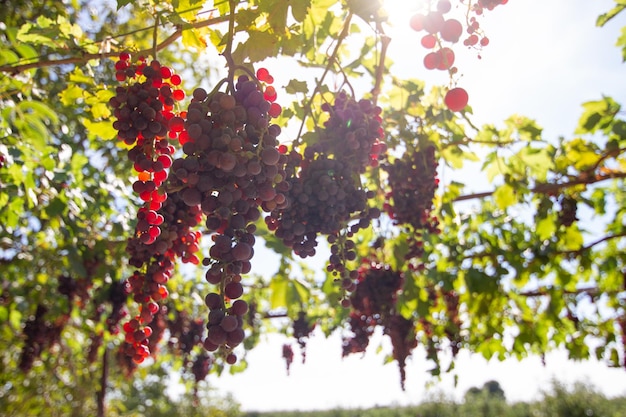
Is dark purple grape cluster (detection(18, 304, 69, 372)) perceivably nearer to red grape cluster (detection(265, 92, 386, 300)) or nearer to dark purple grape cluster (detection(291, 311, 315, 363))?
dark purple grape cluster (detection(291, 311, 315, 363))

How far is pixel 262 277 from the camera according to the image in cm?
711

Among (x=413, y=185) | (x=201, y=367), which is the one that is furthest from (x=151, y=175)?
(x=201, y=367)

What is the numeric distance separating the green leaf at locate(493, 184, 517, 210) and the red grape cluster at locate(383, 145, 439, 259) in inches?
63.1

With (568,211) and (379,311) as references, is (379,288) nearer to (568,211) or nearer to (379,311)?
(379,311)

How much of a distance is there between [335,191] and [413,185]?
47.1 inches

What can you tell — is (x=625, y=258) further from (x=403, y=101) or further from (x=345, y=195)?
(x=345, y=195)

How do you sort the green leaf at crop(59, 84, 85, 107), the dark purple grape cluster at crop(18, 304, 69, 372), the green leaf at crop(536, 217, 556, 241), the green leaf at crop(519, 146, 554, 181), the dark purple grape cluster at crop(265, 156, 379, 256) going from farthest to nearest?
the dark purple grape cluster at crop(18, 304, 69, 372), the green leaf at crop(536, 217, 556, 241), the green leaf at crop(519, 146, 554, 181), the green leaf at crop(59, 84, 85, 107), the dark purple grape cluster at crop(265, 156, 379, 256)

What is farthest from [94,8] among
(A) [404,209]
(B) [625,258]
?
(B) [625,258]

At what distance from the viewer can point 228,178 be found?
1.31 m

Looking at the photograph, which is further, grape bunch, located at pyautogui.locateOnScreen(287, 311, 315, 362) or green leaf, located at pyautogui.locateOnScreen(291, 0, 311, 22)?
grape bunch, located at pyautogui.locateOnScreen(287, 311, 315, 362)

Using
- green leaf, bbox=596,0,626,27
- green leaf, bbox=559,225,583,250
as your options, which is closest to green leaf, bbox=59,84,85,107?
green leaf, bbox=596,0,626,27

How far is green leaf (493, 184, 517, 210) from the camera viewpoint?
4211mm

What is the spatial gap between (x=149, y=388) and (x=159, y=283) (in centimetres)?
2157

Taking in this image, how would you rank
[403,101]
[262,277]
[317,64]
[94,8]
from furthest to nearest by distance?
[262,277]
[94,8]
[403,101]
[317,64]
